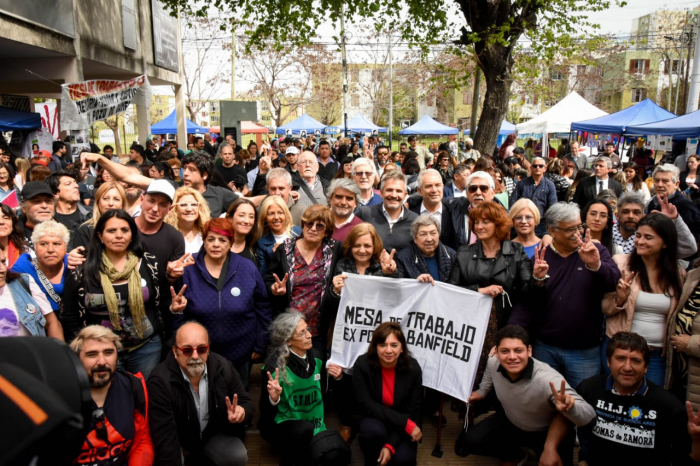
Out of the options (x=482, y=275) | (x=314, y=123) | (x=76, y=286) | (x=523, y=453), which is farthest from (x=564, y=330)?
(x=314, y=123)

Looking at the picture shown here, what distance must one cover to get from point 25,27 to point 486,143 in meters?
10.9

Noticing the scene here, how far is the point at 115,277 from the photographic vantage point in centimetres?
372

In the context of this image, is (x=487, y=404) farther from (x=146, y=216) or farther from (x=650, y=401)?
(x=146, y=216)

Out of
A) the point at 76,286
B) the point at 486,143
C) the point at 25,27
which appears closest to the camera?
the point at 76,286

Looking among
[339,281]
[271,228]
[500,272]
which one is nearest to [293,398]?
[339,281]

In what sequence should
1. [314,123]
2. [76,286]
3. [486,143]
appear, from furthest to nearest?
[314,123]
[486,143]
[76,286]

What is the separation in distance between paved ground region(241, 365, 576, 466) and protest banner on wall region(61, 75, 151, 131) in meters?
7.06

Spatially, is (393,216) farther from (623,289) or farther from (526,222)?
(623,289)

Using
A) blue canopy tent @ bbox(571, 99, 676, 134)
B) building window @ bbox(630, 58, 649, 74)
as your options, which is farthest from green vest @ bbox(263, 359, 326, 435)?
building window @ bbox(630, 58, 649, 74)

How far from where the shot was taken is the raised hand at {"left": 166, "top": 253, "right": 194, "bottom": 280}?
13.0 ft

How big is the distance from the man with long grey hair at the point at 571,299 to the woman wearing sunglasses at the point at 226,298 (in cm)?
213

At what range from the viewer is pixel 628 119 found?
16844 millimetres

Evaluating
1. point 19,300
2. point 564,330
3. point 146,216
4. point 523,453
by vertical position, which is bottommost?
point 523,453

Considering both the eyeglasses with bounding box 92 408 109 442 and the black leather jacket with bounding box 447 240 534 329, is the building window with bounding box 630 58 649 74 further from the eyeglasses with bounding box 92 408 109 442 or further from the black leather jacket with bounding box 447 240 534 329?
the eyeglasses with bounding box 92 408 109 442
